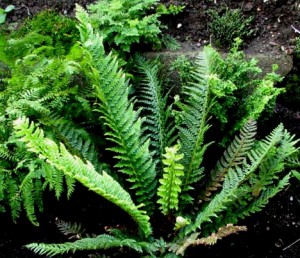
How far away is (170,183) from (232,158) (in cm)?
49

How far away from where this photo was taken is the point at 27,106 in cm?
314

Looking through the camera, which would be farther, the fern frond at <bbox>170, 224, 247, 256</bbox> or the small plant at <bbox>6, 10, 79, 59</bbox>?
the small plant at <bbox>6, 10, 79, 59</bbox>

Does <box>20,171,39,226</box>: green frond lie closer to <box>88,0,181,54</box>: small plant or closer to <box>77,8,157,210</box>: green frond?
<box>77,8,157,210</box>: green frond

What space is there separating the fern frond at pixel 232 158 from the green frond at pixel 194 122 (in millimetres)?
105

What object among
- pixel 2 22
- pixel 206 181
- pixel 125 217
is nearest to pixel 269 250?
pixel 206 181

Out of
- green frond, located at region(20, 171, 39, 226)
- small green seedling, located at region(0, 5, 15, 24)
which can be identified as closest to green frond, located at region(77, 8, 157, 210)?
green frond, located at region(20, 171, 39, 226)

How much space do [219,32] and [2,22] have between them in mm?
1795

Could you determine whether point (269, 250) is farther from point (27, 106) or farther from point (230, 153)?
point (27, 106)

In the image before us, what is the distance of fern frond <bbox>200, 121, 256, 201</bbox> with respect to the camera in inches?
125

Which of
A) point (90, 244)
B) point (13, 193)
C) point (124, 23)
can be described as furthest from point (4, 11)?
point (90, 244)

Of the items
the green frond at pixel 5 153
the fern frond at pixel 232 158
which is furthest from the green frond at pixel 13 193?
the fern frond at pixel 232 158

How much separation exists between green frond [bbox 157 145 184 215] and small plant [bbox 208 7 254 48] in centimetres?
123

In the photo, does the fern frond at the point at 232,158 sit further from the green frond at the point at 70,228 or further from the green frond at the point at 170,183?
the green frond at the point at 70,228

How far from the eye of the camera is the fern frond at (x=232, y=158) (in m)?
3.17
